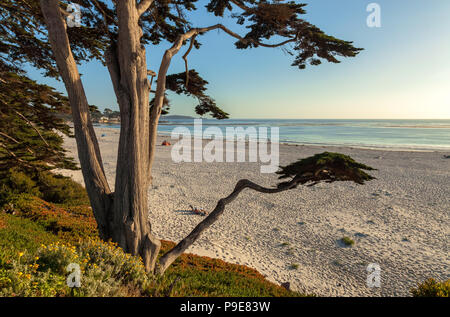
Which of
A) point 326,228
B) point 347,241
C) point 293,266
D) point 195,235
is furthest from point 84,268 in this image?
point 326,228

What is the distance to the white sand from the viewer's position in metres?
7.29

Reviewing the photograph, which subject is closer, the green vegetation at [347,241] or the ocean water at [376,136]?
the green vegetation at [347,241]

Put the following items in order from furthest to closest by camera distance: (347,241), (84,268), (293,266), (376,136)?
1. (376,136)
2. (347,241)
3. (293,266)
4. (84,268)

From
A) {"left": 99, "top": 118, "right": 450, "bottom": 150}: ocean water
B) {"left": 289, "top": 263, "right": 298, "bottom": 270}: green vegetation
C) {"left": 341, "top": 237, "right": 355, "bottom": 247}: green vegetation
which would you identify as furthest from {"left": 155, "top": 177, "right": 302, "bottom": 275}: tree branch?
{"left": 99, "top": 118, "right": 450, "bottom": 150}: ocean water

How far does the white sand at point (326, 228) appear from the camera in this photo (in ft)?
23.9

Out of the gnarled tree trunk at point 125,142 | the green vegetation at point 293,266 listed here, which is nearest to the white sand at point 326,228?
the green vegetation at point 293,266

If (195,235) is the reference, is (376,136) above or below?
above

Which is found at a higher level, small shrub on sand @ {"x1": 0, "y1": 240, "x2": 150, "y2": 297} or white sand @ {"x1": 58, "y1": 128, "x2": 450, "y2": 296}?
small shrub on sand @ {"x1": 0, "y1": 240, "x2": 150, "y2": 297}

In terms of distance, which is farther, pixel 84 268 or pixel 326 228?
pixel 326 228

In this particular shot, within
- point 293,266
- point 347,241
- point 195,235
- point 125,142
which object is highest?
point 125,142

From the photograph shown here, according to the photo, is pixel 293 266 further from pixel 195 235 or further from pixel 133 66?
pixel 133 66

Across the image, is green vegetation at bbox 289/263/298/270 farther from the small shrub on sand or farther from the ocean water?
the ocean water

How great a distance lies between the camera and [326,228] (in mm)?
10359

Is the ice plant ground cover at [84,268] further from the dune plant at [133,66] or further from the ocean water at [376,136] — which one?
the ocean water at [376,136]
